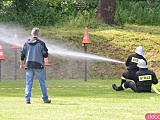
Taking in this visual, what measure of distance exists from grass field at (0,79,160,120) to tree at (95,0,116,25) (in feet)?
32.7

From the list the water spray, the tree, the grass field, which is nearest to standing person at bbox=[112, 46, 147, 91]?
the grass field

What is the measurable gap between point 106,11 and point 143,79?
485 inches

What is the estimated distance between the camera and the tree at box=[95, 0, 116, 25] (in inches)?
1169

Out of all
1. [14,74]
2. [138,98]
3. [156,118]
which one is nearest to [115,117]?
[156,118]

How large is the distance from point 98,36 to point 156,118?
56.2 ft

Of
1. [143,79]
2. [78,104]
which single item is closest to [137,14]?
[143,79]

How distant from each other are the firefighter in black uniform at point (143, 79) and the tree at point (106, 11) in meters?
11.9

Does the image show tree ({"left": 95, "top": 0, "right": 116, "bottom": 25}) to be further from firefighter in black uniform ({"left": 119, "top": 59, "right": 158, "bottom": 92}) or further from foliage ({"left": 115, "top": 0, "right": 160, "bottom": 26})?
firefighter in black uniform ({"left": 119, "top": 59, "right": 158, "bottom": 92})

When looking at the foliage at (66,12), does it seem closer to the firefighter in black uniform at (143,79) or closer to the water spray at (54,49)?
the water spray at (54,49)

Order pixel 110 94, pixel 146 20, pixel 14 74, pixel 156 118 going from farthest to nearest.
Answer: pixel 146 20, pixel 14 74, pixel 110 94, pixel 156 118

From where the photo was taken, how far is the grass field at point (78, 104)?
503 inches

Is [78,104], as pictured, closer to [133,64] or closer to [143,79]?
[143,79]

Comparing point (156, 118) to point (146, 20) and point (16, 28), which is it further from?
point (146, 20)

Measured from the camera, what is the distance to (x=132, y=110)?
537 inches
